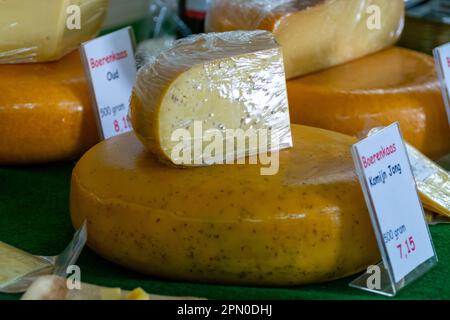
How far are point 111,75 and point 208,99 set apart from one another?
58 centimetres

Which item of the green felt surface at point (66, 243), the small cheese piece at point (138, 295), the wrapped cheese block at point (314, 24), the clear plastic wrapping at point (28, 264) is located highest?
the wrapped cheese block at point (314, 24)

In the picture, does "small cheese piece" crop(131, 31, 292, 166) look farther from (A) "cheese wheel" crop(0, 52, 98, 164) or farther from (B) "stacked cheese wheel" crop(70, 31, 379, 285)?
(A) "cheese wheel" crop(0, 52, 98, 164)

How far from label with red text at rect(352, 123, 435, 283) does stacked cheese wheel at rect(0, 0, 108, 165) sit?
0.82 metres

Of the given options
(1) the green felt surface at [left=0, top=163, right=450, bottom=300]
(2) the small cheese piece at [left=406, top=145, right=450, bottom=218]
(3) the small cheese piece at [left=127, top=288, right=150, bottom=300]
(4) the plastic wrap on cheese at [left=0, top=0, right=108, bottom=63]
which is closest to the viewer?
(3) the small cheese piece at [left=127, top=288, right=150, bottom=300]

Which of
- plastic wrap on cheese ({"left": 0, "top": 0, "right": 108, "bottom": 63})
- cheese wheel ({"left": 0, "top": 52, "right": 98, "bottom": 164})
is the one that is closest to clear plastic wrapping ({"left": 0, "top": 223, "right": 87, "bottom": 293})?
cheese wheel ({"left": 0, "top": 52, "right": 98, "bottom": 164})

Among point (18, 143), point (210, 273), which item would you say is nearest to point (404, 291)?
point (210, 273)

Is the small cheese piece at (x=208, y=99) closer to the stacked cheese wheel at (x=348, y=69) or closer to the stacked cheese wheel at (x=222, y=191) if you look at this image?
the stacked cheese wheel at (x=222, y=191)

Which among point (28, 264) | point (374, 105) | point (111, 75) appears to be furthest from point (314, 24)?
point (28, 264)

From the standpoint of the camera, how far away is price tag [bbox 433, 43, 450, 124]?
1.92m

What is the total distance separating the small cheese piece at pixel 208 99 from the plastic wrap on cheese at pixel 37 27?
1.59 ft

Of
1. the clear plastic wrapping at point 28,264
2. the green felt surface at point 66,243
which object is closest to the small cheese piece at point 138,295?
the green felt surface at point 66,243

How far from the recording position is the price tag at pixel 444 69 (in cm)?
192

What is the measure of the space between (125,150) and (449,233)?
66cm
